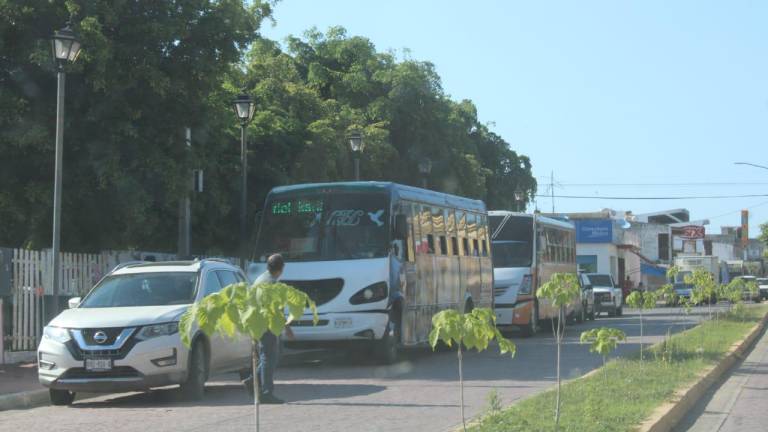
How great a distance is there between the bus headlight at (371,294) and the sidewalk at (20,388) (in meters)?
5.22

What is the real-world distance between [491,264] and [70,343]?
45.3 ft

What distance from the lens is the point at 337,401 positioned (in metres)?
13.3

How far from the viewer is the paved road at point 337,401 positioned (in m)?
11.2

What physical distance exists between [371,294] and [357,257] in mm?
699

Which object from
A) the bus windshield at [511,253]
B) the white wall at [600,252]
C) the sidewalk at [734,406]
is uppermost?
the white wall at [600,252]

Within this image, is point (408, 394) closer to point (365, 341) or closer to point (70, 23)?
point (365, 341)

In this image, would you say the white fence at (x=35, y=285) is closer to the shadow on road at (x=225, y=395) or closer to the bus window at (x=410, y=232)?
the shadow on road at (x=225, y=395)

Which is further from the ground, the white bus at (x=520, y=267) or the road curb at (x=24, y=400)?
the white bus at (x=520, y=267)

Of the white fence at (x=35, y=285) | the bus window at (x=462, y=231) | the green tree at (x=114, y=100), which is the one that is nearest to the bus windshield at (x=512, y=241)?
the bus window at (x=462, y=231)

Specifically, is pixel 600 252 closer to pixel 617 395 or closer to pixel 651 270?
pixel 651 270

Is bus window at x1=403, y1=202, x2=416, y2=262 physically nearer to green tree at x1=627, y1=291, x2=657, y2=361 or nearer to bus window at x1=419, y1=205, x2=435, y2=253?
bus window at x1=419, y1=205, x2=435, y2=253

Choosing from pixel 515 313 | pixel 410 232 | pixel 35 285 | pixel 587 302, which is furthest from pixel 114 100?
pixel 587 302

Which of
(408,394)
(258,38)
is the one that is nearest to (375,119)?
(258,38)

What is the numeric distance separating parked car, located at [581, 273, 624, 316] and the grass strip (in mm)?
23418
